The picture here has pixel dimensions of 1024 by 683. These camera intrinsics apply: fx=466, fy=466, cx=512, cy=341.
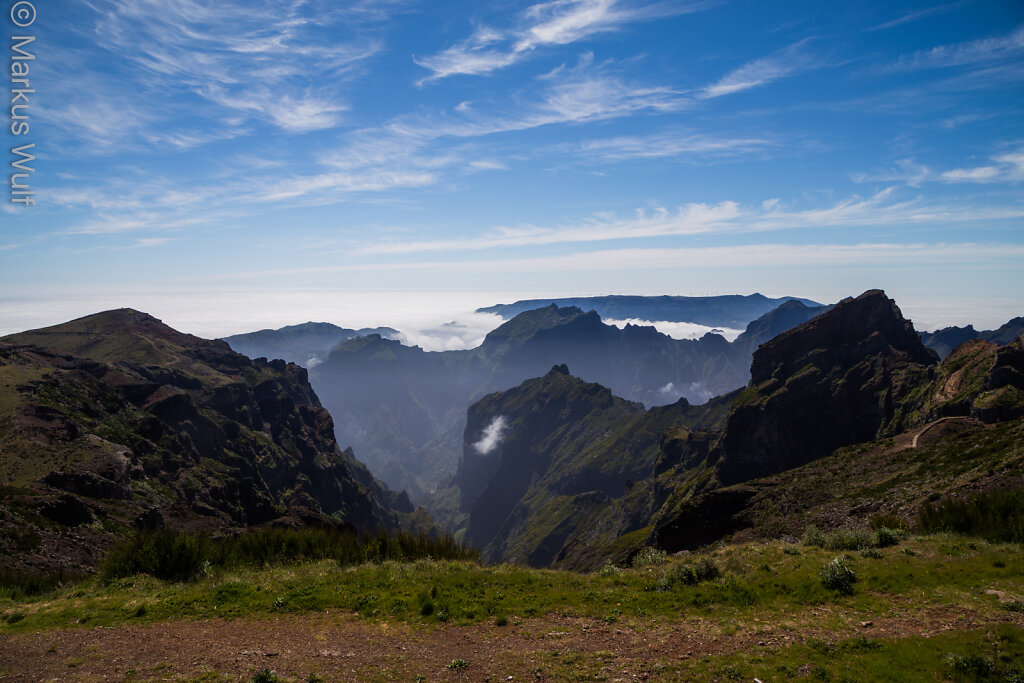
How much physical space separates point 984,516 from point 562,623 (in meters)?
28.5

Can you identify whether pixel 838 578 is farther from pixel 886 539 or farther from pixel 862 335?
pixel 862 335

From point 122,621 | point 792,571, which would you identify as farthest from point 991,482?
point 122,621

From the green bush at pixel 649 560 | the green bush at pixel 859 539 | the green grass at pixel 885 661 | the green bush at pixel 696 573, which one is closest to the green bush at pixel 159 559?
the green bush at pixel 649 560

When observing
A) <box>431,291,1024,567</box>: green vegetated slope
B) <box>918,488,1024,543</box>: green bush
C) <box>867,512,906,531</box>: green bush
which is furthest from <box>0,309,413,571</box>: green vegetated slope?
<box>431,291,1024,567</box>: green vegetated slope

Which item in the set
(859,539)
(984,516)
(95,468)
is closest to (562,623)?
(859,539)

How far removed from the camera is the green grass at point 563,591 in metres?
21.5

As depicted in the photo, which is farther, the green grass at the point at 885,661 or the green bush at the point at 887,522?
the green bush at the point at 887,522

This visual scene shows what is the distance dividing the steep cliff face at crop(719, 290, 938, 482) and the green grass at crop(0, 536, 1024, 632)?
153 meters

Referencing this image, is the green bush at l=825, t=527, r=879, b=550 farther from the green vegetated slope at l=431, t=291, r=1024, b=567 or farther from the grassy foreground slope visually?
the green vegetated slope at l=431, t=291, r=1024, b=567

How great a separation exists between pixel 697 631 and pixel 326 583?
20.8 m

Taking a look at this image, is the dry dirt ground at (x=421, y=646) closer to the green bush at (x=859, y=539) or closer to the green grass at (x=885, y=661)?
the green grass at (x=885, y=661)

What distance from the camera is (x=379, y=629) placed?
22.3 meters

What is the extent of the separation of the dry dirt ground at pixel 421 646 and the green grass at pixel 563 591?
1.11 meters

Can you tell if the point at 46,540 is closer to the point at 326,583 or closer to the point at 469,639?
the point at 326,583
